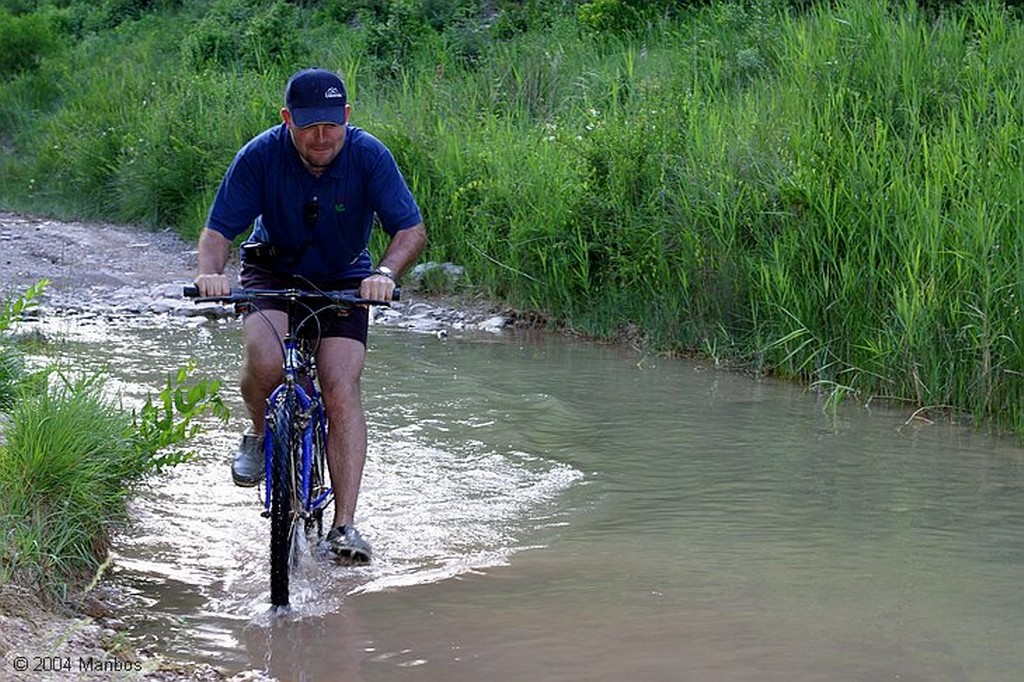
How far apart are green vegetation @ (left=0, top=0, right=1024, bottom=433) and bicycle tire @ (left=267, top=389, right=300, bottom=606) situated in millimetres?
4439

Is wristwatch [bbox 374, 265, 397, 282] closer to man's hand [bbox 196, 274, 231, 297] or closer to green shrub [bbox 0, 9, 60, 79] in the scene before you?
man's hand [bbox 196, 274, 231, 297]

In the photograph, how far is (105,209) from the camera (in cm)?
1756

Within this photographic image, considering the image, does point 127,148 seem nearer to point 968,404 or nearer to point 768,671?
point 968,404

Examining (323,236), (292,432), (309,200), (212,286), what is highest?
(309,200)

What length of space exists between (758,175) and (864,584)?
195 inches

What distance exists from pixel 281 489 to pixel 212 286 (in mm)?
733

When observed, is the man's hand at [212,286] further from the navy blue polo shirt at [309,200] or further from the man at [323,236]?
the navy blue polo shirt at [309,200]

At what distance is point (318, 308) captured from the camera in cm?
535

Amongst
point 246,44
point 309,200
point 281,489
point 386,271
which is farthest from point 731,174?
point 246,44

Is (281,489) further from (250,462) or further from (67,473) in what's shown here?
(67,473)

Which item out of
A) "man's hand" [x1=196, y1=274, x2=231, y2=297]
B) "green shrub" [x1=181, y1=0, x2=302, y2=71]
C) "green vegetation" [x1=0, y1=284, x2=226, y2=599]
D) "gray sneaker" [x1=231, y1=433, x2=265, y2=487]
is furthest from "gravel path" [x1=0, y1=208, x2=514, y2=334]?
"man's hand" [x1=196, y1=274, x2=231, y2=297]

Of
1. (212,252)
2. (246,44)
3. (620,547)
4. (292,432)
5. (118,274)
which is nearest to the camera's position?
(292,432)

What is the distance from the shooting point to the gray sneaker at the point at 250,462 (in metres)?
5.71

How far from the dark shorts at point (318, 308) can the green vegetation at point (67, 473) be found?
0.47 meters
